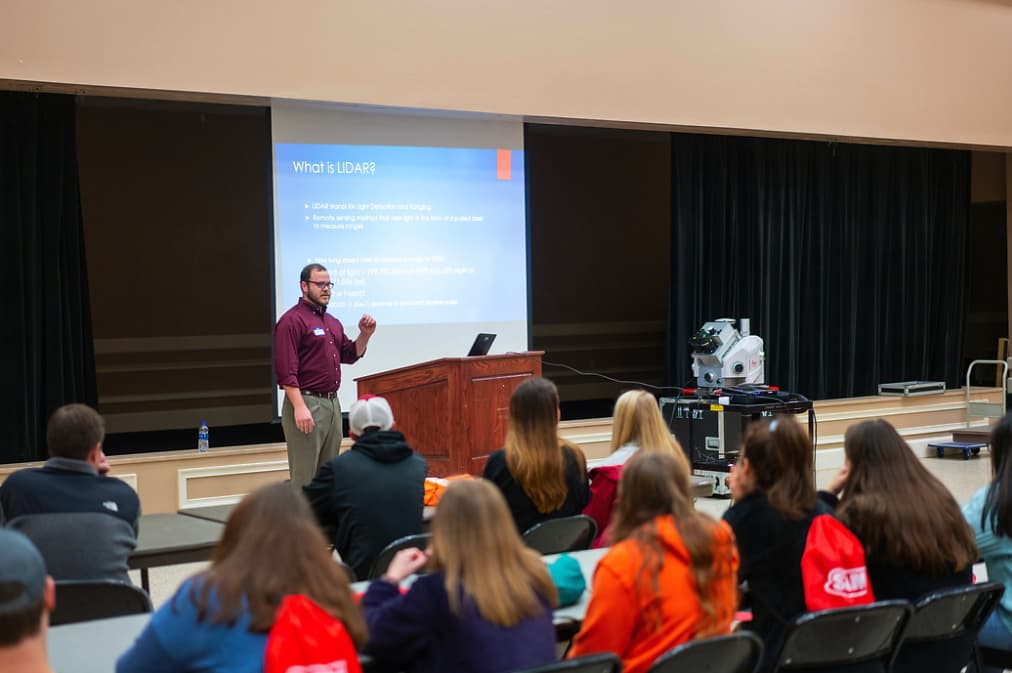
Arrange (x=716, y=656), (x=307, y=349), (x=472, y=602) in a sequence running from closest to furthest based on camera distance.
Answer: (x=472, y=602)
(x=716, y=656)
(x=307, y=349)

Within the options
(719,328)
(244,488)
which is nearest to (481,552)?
(244,488)

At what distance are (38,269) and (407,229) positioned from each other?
90.0 inches

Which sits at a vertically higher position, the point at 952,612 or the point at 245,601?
the point at 245,601

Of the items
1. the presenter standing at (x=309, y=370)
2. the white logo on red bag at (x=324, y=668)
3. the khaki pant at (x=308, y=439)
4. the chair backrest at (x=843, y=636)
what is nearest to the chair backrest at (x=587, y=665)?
the white logo on red bag at (x=324, y=668)

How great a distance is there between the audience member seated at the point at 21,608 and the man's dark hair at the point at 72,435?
1648 mm

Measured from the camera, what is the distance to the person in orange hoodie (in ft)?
7.48

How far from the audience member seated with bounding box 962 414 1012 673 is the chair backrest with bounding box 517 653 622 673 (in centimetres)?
144

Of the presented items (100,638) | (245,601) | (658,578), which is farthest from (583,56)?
(245,601)

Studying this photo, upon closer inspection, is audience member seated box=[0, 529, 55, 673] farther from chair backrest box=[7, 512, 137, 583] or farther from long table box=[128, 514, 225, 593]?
long table box=[128, 514, 225, 593]

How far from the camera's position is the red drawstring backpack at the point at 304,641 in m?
1.86

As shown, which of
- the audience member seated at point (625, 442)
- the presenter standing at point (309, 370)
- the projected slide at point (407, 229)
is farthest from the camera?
the projected slide at point (407, 229)

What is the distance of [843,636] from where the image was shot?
254cm

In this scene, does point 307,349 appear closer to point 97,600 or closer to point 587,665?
point 97,600

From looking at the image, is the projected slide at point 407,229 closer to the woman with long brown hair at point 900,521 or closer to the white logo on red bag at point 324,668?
the woman with long brown hair at point 900,521
